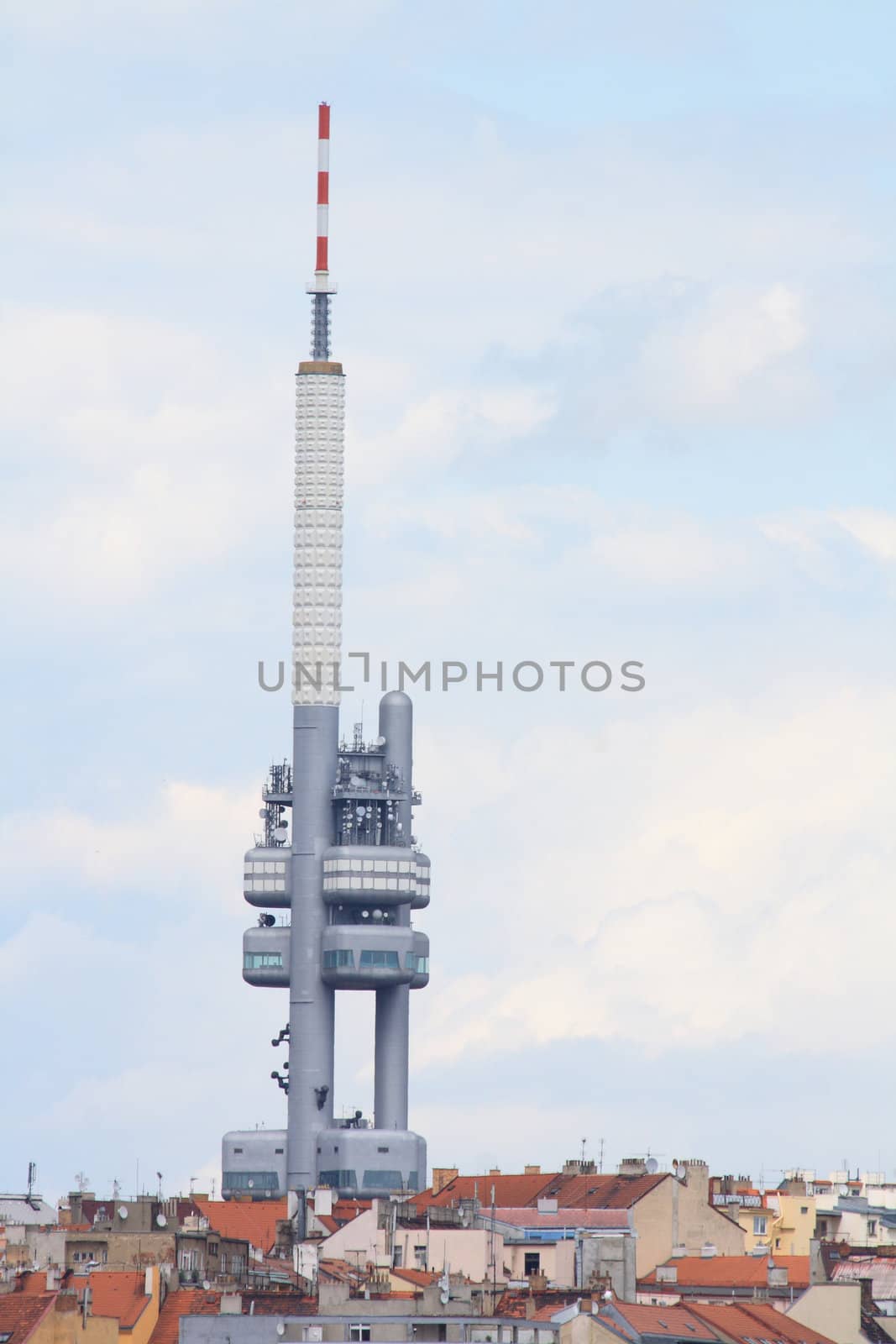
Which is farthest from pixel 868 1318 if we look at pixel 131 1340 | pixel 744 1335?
pixel 131 1340

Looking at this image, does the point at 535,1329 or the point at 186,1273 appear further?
the point at 186,1273

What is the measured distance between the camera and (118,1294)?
121 metres

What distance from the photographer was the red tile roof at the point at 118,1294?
388ft

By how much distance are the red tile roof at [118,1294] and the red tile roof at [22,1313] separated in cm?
239

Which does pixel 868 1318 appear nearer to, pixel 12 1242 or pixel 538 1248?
pixel 538 1248

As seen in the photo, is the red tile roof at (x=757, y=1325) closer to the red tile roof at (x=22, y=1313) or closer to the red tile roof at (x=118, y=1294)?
the red tile roof at (x=118, y=1294)

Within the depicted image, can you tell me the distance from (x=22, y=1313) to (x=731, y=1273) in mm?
51107

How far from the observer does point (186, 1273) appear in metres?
134

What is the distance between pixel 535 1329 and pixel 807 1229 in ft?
257

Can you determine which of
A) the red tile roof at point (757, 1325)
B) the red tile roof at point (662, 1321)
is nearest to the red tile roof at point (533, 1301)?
the red tile roof at point (662, 1321)

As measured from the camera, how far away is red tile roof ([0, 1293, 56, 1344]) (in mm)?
111250

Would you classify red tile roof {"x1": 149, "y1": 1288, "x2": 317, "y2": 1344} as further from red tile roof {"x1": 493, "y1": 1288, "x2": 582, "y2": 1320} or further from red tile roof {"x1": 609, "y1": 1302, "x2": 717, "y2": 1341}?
red tile roof {"x1": 609, "y1": 1302, "x2": 717, "y2": 1341}

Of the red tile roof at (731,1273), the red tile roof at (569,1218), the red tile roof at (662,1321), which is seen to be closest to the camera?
the red tile roof at (662,1321)

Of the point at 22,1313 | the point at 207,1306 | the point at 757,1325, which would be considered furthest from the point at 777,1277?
the point at 22,1313
